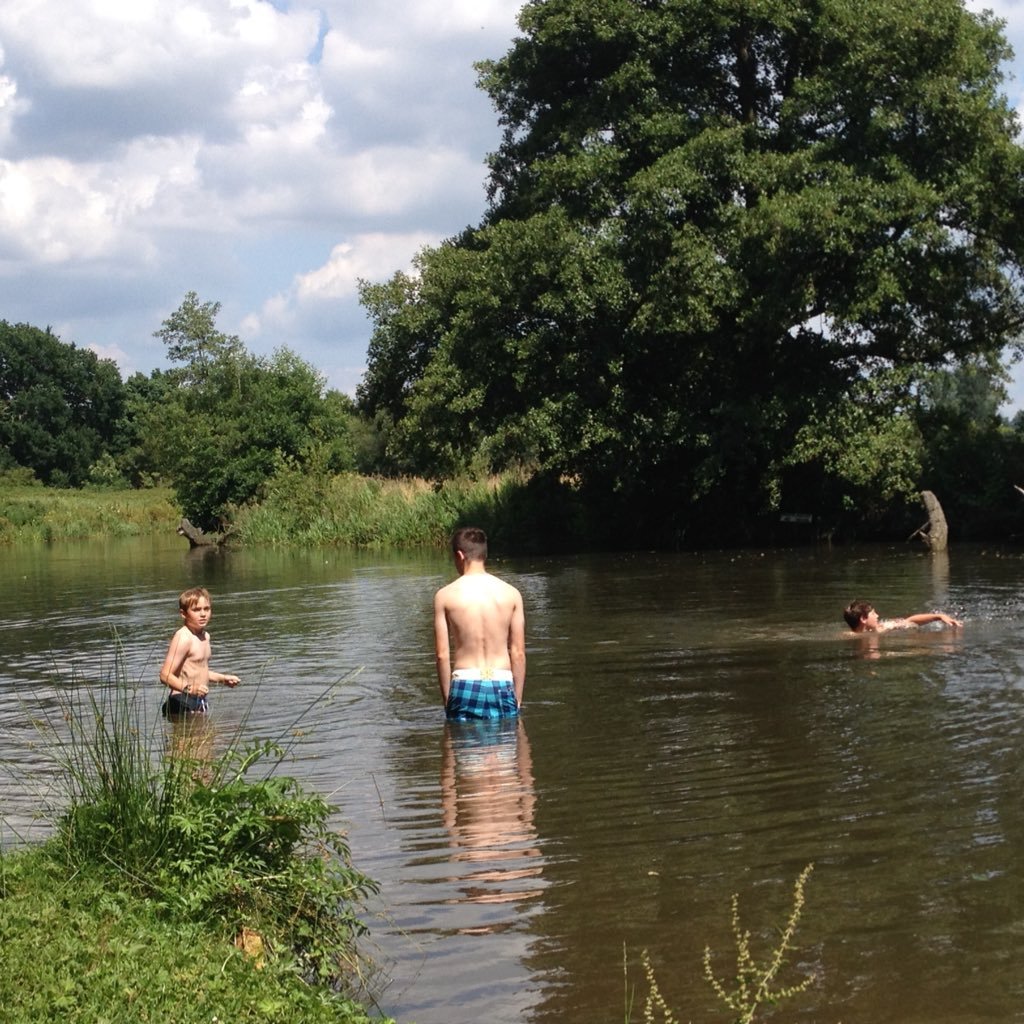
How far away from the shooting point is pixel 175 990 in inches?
192

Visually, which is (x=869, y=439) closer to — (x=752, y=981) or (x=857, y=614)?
(x=857, y=614)

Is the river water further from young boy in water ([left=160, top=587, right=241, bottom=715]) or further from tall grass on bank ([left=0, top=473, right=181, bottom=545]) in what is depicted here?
tall grass on bank ([left=0, top=473, right=181, bottom=545])

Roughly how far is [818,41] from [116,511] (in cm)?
4992

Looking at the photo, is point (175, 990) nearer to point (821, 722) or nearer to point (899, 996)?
point (899, 996)

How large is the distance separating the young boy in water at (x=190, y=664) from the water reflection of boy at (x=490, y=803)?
8.16ft

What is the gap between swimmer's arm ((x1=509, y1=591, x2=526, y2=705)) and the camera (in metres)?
10.3

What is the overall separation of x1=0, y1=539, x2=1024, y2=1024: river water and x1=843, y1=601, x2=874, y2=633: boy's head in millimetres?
226

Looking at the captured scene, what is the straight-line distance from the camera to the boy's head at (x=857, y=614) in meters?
15.1

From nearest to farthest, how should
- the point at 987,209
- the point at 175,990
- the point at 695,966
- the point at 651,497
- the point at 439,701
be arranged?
the point at 175,990 < the point at 695,966 < the point at 439,701 < the point at 987,209 < the point at 651,497

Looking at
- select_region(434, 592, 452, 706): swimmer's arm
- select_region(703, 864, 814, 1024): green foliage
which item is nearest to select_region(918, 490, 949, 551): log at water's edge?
select_region(434, 592, 452, 706): swimmer's arm

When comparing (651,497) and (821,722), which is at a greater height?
(651,497)

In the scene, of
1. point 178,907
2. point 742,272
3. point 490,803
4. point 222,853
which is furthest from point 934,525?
point 178,907

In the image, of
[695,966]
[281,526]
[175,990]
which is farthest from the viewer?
[281,526]

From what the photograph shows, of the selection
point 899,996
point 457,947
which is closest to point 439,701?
point 457,947
